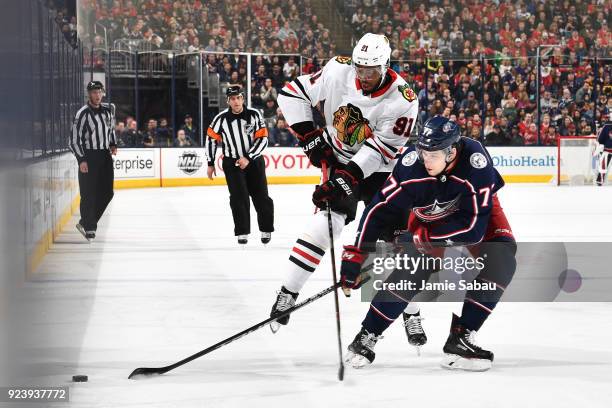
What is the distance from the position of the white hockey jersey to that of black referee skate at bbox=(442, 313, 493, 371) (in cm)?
93

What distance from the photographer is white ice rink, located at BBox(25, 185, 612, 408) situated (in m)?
3.28

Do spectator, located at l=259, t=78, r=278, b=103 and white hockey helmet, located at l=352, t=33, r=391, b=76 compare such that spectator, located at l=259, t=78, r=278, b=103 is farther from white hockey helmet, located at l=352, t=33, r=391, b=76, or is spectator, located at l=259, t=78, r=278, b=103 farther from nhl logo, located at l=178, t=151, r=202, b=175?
white hockey helmet, located at l=352, t=33, r=391, b=76

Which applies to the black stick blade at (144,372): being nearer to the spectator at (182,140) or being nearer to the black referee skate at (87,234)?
the black referee skate at (87,234)

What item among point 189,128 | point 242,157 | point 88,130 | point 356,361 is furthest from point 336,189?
point 189,128

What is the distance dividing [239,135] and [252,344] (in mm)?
4392

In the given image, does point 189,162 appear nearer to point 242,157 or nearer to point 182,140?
point 182,140

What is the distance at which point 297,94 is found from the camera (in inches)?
187

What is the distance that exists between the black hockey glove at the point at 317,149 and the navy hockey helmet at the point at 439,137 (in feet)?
3.49

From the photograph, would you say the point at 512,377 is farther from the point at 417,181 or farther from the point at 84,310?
the point at 84,310

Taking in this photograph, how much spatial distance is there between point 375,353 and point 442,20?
60.4ft

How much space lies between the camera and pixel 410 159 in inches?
145

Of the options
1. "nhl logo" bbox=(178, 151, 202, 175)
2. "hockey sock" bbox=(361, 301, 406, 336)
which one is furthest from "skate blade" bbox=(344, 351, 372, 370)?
"nhl logo" bbox=(178, 151, 202, 175)

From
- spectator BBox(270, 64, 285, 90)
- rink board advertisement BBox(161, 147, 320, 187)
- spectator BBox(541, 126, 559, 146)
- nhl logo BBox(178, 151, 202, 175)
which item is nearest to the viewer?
rink board advertisement BBox(161, 147, 320, 187)

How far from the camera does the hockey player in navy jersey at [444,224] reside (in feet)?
11.8
